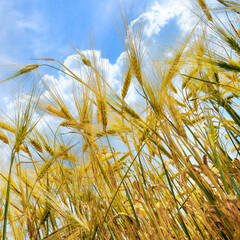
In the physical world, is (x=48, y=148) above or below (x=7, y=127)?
below

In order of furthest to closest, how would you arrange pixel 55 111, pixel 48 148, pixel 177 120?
pixel 48 148 < pixel 55 111 < pixel 177 120

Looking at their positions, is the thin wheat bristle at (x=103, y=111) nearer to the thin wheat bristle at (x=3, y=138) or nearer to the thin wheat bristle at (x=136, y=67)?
the thin wheat bristle at (x=136, y=67)

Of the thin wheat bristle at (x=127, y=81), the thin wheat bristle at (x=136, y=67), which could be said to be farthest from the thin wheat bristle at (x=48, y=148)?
the thin wheat bristle at (x=136, y=67)

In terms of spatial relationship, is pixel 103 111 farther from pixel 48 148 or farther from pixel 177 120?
pixel 48 148

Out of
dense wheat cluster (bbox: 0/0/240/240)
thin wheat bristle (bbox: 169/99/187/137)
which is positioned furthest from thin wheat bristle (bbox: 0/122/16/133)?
thin wheat bristle (bbox: 169/99/187/137)

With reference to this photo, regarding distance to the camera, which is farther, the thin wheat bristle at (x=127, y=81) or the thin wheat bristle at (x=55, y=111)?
the thin wheat bristle at (x=55, y=111)

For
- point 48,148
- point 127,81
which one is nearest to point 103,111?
point 127,81

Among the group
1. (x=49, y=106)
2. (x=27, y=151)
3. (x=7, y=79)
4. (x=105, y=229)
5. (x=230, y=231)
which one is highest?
(x=7, y=79)

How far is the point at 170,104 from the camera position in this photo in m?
1.06

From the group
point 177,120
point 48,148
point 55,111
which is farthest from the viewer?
point 48,148

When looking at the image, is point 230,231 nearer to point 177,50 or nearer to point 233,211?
point 233,211

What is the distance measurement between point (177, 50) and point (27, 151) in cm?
99

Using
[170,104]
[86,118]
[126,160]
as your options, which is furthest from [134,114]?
[126,160]

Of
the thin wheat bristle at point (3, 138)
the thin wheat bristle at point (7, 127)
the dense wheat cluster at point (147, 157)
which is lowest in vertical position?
the dense wheat cluster at point (147, 157)
